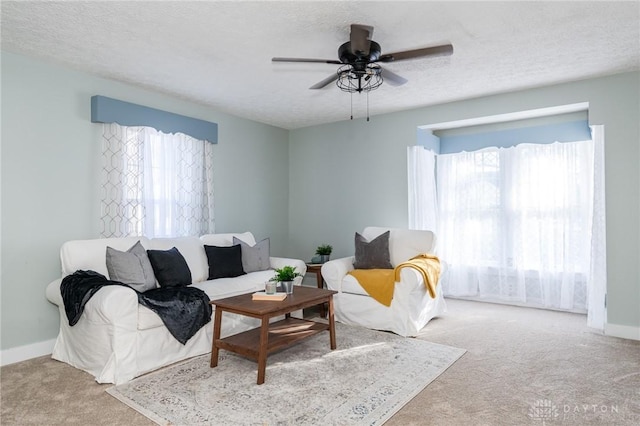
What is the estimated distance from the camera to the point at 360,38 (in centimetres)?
260

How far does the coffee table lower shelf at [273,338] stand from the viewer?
2850 mm

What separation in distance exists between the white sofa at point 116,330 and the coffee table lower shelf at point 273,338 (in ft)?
1.37

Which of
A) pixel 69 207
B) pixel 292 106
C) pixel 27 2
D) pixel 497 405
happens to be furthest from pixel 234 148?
pixel 497 405

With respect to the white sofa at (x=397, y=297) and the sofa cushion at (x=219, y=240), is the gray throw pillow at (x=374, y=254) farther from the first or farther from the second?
the sofa cushion at (x=219, y=240)

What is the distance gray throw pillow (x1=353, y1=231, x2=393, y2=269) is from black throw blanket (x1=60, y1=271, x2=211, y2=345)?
181 centimetres

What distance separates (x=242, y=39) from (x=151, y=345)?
242 cm

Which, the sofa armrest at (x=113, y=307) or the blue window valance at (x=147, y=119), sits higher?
the blue window valance at (x=147, y=119)

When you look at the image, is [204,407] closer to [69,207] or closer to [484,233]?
[69,207]

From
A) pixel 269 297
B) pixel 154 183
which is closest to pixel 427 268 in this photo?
pixel 269 297

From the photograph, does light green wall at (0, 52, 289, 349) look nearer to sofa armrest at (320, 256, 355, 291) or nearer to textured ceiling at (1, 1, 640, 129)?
textured ceiling at (1, 1, 640, 129)

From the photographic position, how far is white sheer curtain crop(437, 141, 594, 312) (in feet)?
15.1

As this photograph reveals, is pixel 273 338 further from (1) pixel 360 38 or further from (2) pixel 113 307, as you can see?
(1) pixel 360 38

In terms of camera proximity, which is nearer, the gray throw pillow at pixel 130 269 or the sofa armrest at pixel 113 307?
the sofa armrest at pixel 113 307

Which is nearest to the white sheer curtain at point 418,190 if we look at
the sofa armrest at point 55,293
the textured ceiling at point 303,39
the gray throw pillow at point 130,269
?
the textured ceiling at point 303,39
